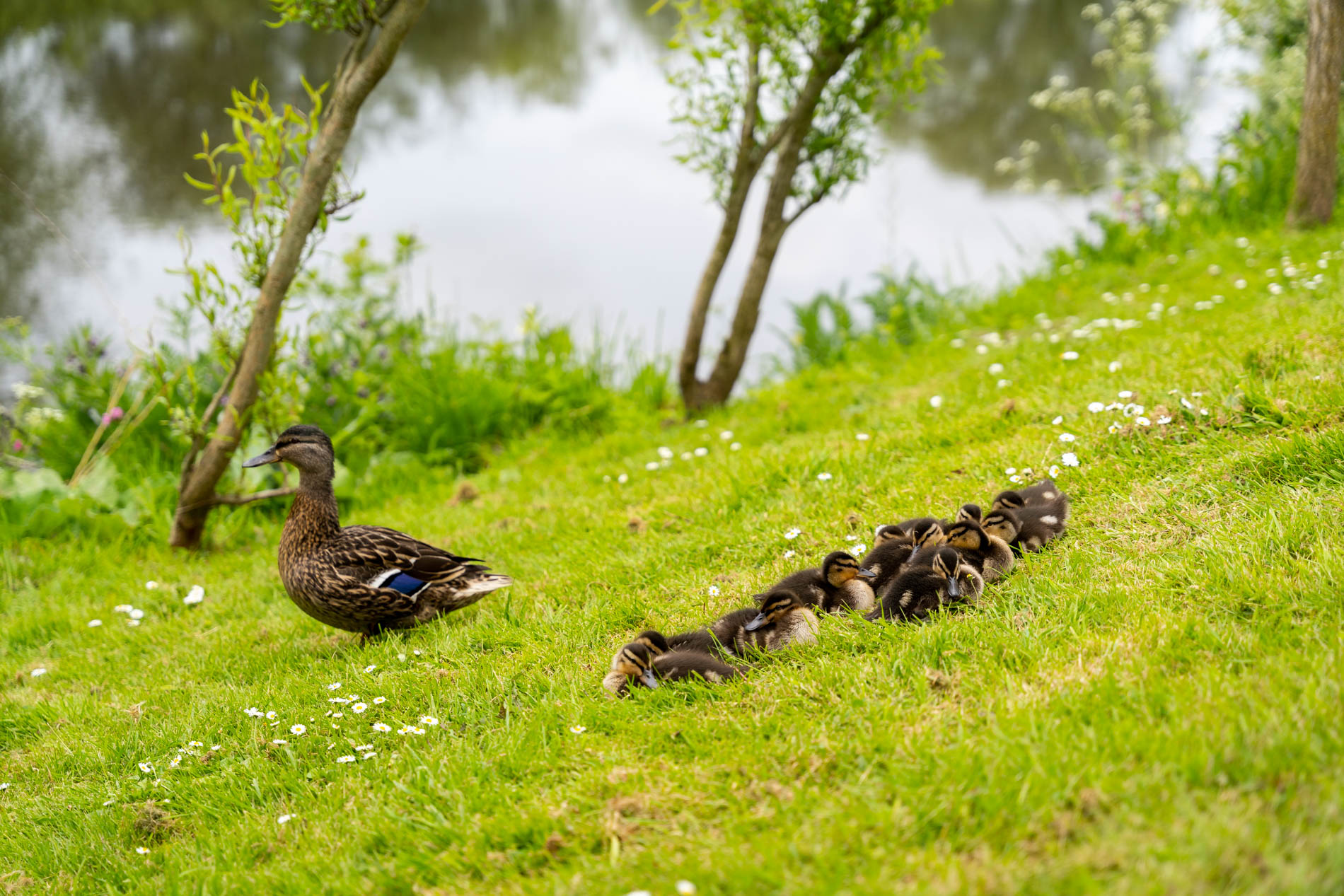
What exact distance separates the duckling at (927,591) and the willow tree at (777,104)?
4.56 m

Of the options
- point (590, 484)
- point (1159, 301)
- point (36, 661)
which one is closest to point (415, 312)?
point (590, 484)

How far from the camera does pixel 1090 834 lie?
2408mm

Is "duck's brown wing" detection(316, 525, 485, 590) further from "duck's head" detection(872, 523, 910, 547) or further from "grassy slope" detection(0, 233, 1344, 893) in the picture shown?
"duck's head" detection(872, 523, 910, 547)

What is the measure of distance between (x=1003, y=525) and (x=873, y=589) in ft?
2.18

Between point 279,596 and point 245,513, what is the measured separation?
1822 mm

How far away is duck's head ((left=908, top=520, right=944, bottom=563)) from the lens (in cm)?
414

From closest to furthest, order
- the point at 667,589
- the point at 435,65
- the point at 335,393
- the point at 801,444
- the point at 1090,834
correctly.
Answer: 1. the point at 1090,834
2. the point at 667,589
3. the point at 801,444
4. the point at 335,393
5. the point at 435,65

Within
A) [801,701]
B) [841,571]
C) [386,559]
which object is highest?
[386,559]

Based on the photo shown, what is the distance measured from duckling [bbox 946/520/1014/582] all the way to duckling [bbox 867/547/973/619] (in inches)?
9.9

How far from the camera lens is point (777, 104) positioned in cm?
805

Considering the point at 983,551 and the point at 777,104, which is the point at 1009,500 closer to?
the point at 983,551

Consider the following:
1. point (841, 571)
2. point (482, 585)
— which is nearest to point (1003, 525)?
point (841, 571)

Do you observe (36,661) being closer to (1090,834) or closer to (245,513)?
(245,513)

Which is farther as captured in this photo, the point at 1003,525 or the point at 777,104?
the point at 777,104
